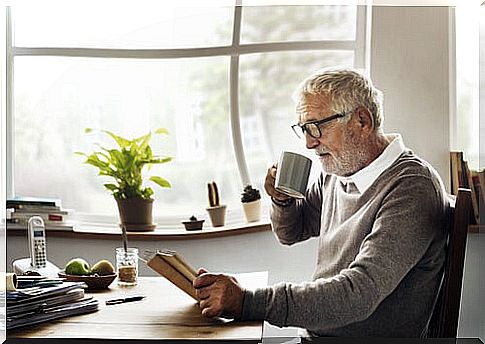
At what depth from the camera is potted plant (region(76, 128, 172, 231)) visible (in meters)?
3.66

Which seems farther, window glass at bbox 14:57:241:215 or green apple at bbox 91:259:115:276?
window glass at bbox 14:57:241:215

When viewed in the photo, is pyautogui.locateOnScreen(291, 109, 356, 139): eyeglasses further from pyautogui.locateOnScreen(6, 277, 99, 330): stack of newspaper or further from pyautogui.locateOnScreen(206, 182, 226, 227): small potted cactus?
pyautogui.locateOnScreen(6, 277, 99, 330): stack of newspaper

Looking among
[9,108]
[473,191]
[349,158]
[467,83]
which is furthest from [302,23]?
[9,108]

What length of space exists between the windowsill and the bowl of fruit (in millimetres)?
101

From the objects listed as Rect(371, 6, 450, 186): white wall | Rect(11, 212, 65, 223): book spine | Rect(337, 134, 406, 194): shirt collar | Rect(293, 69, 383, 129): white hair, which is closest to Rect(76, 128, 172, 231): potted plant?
Rect(11, 212, 65, 223): book spine

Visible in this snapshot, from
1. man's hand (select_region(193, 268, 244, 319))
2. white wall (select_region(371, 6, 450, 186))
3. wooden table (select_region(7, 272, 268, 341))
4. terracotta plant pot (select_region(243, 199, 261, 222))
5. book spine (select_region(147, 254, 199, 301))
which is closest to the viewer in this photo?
wooden table (select_region(7, 272, 268, 341))

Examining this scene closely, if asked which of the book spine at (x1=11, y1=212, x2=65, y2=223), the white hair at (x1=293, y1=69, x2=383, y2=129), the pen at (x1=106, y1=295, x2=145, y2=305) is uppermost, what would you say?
the white hair at (x1=293, y1=69, x2=383, y2=129)

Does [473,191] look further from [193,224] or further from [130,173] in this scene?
[130,173]

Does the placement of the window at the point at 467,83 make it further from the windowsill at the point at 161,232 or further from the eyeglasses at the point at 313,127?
the windowsill at the point at 161,232

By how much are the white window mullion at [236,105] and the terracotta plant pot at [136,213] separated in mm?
369

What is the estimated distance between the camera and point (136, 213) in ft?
12.0

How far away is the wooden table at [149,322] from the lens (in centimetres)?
305

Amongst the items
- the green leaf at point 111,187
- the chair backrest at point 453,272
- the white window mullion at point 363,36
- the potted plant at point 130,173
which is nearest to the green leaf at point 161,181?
the potted plant at point 130,173

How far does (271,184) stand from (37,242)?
0.89 meters
